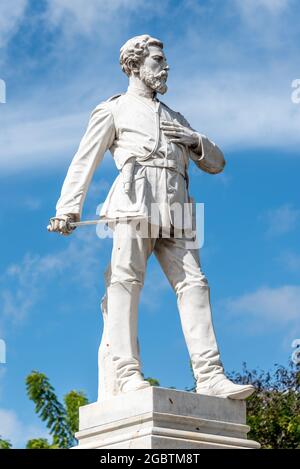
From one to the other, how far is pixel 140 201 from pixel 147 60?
4.70ft

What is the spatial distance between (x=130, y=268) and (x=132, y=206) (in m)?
0.55

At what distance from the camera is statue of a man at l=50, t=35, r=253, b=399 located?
10461 mm

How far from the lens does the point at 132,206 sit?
10594 mm

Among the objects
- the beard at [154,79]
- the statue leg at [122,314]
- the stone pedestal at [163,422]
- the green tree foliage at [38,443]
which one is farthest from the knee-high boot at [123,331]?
the green tree foliage at [38,443]

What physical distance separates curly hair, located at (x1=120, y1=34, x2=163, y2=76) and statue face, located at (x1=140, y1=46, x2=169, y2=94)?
47mm

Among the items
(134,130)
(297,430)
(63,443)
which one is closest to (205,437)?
(134,130)

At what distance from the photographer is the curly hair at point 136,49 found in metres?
11.1

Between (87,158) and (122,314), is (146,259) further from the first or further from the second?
(87,158)

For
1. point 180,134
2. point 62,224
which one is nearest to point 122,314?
point 62,224

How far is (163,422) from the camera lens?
32.1ft

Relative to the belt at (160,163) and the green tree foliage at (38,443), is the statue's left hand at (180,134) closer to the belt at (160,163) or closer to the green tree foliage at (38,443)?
the belt at (160,163)

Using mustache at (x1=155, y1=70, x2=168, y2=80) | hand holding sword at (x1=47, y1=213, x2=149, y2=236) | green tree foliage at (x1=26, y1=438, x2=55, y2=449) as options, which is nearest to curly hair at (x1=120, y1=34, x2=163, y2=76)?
mustache at (x1=155, y1=70, x2=168, y2=80)

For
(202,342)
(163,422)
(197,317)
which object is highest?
(197,317)
